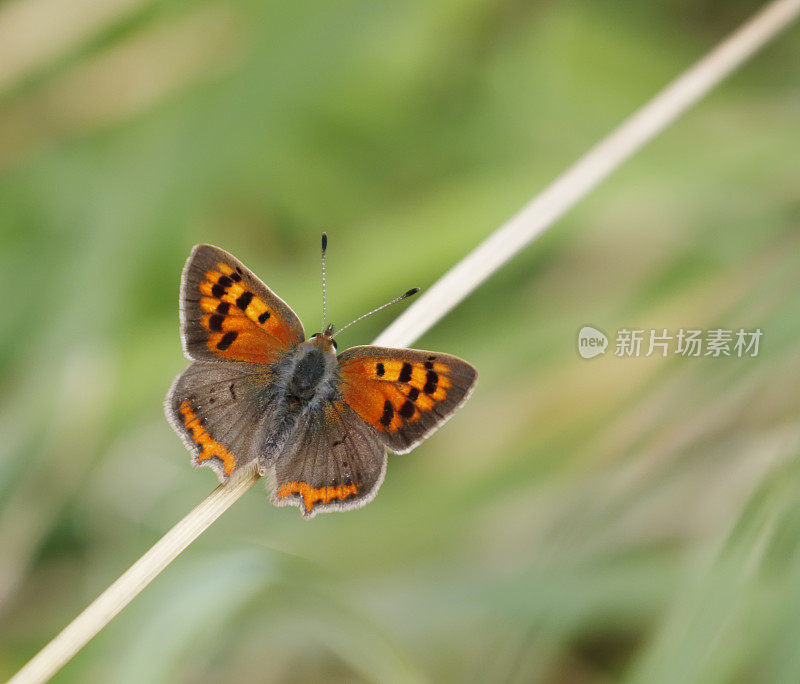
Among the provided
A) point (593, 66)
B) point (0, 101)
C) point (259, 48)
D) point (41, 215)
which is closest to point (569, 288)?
point (593, 66)

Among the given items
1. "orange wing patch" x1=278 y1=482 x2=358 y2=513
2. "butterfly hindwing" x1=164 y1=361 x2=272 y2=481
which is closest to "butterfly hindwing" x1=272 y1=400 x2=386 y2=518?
"orange wing patch" x1=278 y1=482 x2=358 y2=513

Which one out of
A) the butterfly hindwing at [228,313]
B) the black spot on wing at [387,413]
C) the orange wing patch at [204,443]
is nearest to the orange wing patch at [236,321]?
the butterfly hindwing at [228,313]

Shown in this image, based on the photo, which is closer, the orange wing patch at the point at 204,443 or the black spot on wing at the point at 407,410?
the orange wing patch at the point at 204,443

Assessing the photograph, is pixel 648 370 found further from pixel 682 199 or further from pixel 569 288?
pixel 682 199

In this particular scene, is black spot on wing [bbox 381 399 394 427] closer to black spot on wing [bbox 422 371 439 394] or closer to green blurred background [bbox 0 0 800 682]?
black spot on wing [bbox 422 371 439 394]

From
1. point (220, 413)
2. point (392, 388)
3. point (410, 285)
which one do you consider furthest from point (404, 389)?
point (410, 285)

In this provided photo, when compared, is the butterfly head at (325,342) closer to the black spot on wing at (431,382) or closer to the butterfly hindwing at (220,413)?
the butterfly hindwing at (220,413)

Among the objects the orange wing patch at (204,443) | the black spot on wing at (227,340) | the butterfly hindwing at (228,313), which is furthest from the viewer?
the black spot on wing at (227,340)
